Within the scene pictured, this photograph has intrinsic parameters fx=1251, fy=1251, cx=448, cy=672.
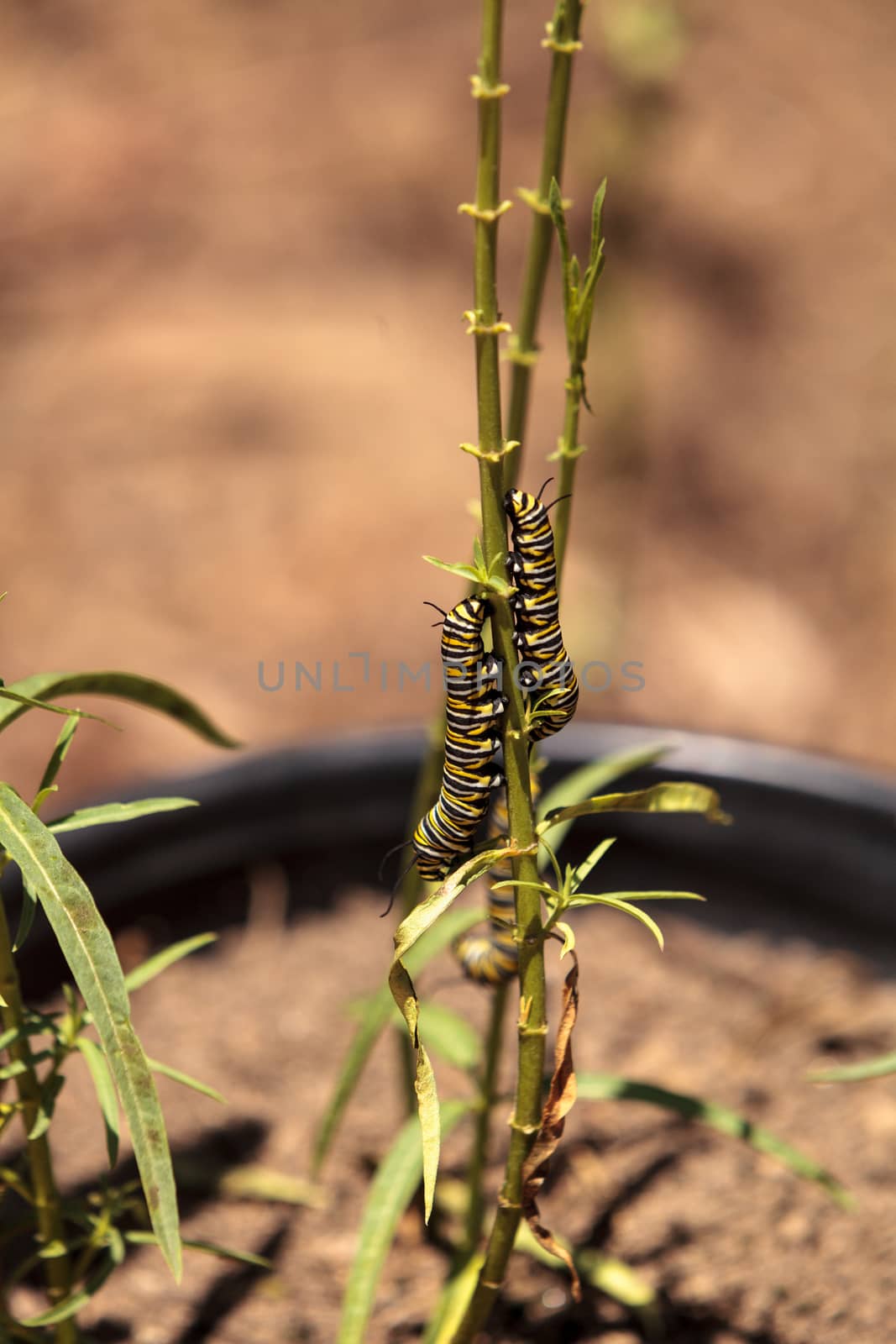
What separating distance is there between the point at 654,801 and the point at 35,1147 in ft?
1.86

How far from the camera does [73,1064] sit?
1912mm

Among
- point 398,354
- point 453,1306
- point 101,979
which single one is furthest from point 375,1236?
point 398,354

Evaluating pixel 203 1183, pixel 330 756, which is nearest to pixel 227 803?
pixel 330 756

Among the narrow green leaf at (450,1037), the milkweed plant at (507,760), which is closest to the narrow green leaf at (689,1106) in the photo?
the milkweed plant at (507,760)

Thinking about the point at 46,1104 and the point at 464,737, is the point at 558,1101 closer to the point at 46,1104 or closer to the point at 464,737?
the point at 464,737

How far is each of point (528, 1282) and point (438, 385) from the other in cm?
336

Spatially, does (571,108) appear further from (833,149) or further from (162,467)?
(162,467)

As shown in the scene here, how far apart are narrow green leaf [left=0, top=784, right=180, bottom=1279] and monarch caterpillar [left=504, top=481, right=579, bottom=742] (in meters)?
0.33

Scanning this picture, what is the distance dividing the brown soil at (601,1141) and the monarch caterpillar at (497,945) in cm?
40

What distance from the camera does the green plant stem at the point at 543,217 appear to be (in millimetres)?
982

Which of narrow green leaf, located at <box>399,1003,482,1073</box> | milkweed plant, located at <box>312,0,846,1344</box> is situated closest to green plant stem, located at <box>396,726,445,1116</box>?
narrow green leaf, located at <box>399,1003,482,1073</box>

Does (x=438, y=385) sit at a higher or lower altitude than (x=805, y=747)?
higher

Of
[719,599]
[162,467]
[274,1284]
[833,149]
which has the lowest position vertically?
[274,1284]

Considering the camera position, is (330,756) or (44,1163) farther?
(330,756)
